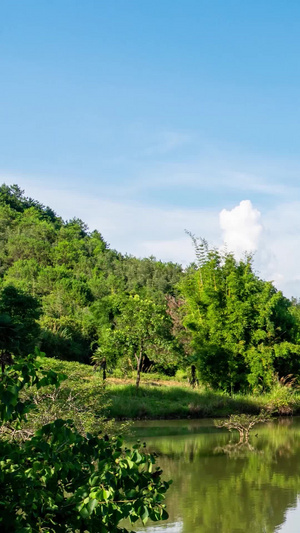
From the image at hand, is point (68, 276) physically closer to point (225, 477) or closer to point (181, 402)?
point (181, 402)

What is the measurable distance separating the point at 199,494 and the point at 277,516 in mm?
2096

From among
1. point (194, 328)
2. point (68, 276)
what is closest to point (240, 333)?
point (194, 328)

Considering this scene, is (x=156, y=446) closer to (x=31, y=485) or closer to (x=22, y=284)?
(x=31, y=485)

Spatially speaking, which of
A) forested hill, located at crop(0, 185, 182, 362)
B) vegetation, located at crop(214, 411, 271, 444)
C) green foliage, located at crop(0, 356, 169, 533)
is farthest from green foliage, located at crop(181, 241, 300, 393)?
green foliage, located at crop(0, 356, 169, 533)

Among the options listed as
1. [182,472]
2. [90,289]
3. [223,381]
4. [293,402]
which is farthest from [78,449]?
[90,289]

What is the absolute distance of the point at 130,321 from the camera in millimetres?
28359

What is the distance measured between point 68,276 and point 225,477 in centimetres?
4960

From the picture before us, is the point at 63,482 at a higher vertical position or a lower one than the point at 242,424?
higher

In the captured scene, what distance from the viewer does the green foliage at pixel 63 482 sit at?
343 centimetres

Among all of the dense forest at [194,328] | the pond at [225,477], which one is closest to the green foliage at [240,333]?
the dense forest at [194,328]

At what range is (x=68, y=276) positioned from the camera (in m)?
63.7

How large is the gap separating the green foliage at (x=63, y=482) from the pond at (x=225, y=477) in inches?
301

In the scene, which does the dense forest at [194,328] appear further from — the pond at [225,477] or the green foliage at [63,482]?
the green foliage at [63,482]

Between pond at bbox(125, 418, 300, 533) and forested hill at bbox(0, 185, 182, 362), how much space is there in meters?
9.31
